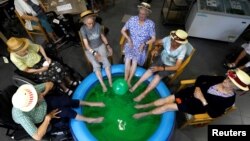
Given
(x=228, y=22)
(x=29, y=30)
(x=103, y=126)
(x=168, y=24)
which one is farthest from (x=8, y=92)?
(x=228, y=22)

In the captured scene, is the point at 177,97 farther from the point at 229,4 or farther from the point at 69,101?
the point at 229,4

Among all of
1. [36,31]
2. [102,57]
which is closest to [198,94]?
[102,57]

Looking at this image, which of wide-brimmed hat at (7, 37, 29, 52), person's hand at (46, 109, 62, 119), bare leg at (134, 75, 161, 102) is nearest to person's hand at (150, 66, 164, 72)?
bare leg at (134, 75, 161, 102)

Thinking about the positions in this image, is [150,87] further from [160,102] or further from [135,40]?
[135,40]

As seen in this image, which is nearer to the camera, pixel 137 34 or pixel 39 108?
pixel 39 108

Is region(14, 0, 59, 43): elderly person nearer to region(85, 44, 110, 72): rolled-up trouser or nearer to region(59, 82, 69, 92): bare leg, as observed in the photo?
region(85, 44, 110, 72): rolled-up trouser

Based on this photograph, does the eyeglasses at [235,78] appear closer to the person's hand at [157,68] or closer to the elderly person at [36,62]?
the person's hand at [157,68]

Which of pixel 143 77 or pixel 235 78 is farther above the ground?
pixel 235 78

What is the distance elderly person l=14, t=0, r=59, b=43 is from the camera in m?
3.47

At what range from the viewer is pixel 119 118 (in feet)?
10.4

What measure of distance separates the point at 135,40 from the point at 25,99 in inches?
74.5

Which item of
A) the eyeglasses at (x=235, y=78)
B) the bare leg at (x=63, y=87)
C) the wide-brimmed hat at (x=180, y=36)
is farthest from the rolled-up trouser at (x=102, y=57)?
the eyeglasses at (x=235, y=78)

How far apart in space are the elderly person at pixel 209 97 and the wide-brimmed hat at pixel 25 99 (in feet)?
4.99

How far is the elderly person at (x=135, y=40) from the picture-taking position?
322cm
